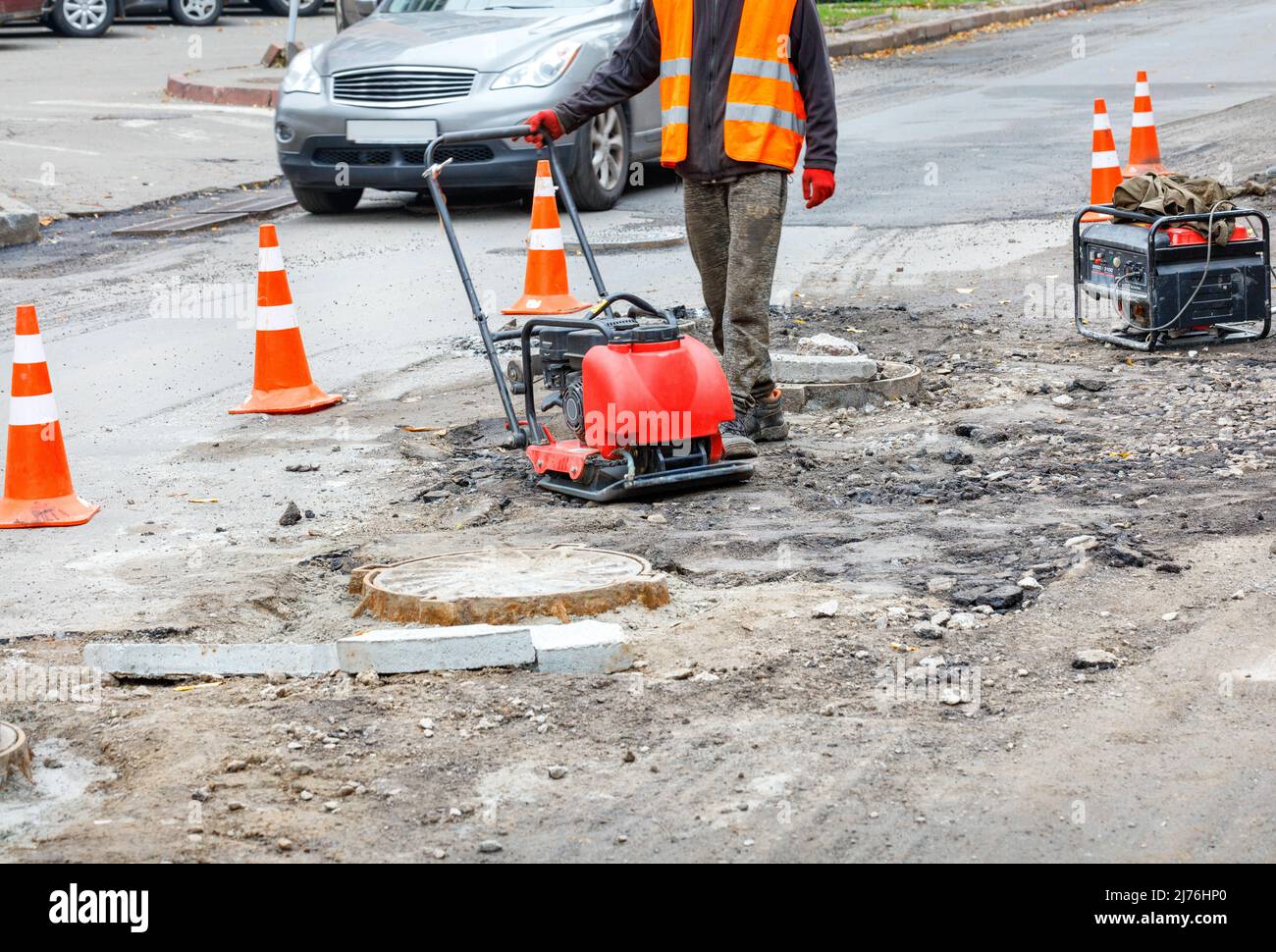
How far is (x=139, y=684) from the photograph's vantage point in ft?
14.9

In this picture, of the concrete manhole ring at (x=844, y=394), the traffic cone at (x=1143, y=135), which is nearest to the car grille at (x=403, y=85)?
the traffic cone at (x=1143, y=135)

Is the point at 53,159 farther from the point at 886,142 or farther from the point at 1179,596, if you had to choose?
the point at 1179,596

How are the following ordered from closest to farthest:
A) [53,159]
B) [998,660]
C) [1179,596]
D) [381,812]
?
[381,812]
[998,660]
[1179,596]
[53,159]

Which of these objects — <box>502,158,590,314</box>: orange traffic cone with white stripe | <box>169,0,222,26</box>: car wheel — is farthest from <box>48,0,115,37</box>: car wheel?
<box>502,158,590,314</box>: orange traffic cone with white stripe

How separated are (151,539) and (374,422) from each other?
1681 millimetres

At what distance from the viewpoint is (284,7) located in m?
27.5

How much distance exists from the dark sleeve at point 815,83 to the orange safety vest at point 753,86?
0.13ft

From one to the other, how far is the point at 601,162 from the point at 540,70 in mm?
835

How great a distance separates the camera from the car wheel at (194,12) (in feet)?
84.0

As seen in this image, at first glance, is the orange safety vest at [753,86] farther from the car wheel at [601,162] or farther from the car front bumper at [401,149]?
the car wheel at [601,162]

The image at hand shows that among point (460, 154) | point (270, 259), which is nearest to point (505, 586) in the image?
point (270, 259)

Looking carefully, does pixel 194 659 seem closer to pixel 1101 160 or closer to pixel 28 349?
pixel 28 349

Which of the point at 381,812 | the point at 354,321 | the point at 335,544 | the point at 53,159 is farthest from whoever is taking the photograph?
the point at 53,159

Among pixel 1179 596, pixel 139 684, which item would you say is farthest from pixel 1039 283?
pixel 139 684
